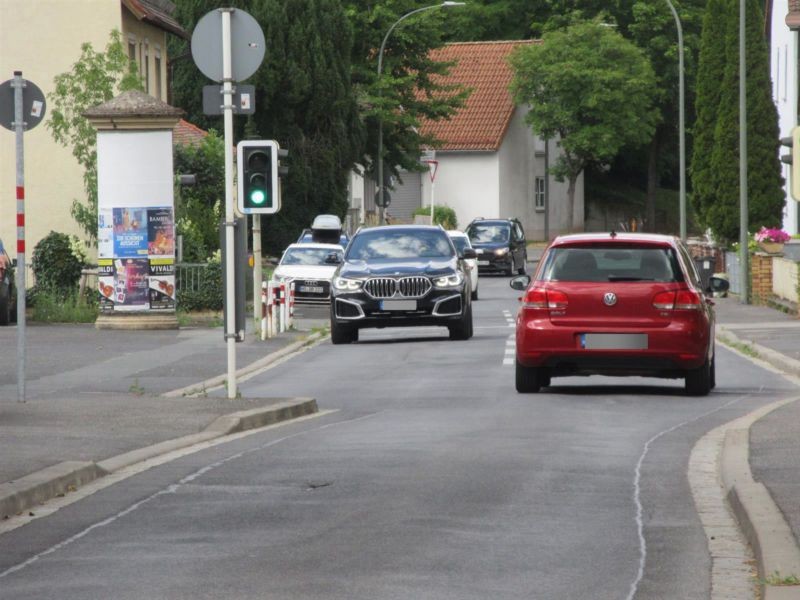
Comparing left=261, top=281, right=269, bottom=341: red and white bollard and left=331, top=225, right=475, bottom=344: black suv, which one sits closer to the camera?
left=331, top=225, right=475, bottom=344: black suv

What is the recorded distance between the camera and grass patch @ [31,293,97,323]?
114 ft

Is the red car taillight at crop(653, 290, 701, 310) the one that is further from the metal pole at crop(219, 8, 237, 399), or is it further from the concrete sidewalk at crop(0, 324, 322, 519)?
the metal pole at crop(219, 8, 237, 399)

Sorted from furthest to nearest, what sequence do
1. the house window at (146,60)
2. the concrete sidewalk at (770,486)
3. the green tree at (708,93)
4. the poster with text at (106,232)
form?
the house window at (146,60) < the green tree at (708,93) < the poster with text at (106,232) < the concrete sidewalk at (770,486)

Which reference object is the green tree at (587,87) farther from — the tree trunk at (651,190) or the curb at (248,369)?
the curb at (248,369)

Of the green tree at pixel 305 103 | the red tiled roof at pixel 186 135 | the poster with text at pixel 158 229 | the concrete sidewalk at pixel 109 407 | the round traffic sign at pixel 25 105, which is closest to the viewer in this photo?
the concrete sidewalk at pixel 109 407

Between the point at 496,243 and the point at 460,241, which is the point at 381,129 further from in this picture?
the point at 460,241

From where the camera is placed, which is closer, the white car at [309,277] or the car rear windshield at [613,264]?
the car rear windshield at [613,264]

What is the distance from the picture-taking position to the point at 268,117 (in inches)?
2250

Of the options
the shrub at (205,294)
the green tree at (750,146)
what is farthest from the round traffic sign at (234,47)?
the green tree at (750,146)

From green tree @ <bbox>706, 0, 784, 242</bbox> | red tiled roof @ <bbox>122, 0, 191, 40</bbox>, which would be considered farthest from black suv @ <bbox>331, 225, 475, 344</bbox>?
red tiled roof @ <bbox>122, 0, 191, 40</bbox>

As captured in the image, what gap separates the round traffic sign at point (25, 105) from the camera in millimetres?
17250

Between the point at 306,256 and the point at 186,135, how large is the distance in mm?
11994

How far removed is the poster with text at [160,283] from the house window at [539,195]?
58.8m

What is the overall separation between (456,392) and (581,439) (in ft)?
17.1
